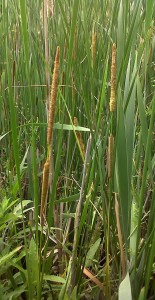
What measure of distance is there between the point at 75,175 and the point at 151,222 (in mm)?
369

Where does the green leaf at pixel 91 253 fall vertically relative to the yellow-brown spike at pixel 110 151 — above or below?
below

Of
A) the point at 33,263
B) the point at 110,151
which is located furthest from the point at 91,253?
the point at 110,151

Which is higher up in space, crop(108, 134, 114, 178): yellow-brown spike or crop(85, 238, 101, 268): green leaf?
crop(108, 134, 114, 178): yellow-brown spike

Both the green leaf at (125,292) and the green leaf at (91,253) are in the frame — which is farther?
the green leaf at (91,253)

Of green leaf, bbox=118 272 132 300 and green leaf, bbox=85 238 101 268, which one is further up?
green leaf, bbox=118 272 132 300

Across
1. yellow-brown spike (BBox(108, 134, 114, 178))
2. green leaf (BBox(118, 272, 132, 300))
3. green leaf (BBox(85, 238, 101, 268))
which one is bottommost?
green leaf (BBox(85, 238, 101, 268))

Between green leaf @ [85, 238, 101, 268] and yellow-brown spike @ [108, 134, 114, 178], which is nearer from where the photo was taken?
yellow-brown spike @ [108, 134, 114, 178]

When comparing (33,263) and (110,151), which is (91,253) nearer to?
(33,263)

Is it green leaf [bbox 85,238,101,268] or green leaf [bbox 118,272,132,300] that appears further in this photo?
green leaf [bbox 85,238,101,268]

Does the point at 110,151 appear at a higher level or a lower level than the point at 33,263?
higher

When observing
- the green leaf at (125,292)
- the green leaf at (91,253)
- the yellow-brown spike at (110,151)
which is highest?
the yellow-brown spike at (110,151)

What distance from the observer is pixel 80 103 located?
1104mm

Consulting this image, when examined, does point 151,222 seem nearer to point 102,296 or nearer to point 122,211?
point 122,211

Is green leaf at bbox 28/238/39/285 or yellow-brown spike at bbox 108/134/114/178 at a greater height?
yellow-brown spike at bbox 108/134/114/178
